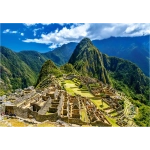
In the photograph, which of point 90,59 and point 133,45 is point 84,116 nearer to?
point 133,45

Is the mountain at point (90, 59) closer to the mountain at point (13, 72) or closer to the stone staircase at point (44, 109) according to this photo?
the mountain at point (13, 72)

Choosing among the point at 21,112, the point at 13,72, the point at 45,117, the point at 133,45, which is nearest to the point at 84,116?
the point at 45,117

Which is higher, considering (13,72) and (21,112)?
(13,72)

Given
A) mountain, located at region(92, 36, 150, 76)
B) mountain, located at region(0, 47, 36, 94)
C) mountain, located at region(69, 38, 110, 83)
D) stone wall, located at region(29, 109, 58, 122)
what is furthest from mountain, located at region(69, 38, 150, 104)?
stone wall, located at region(29, 109, 58, 122)

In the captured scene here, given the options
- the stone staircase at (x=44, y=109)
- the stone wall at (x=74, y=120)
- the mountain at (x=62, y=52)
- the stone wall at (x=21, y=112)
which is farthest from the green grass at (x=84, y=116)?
the mountain at (x=62, y=52)

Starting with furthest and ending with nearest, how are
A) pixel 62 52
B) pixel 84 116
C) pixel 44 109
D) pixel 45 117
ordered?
1. pixel 62 52
2. pixel 84 116
3. pixel 44 109
4. pixel 45 117

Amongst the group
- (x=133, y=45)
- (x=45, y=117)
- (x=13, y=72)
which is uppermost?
(x=133, y=45)

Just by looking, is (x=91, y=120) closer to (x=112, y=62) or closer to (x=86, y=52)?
(x=86, y=52)

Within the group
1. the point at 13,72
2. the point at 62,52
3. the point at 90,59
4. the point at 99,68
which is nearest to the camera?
the point at 62,52

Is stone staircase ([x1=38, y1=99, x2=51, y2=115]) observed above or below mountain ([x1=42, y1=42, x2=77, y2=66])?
below

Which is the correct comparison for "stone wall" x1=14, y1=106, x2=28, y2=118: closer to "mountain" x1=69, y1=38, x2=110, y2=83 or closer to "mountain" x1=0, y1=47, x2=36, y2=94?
"mountain" x1=0, y1=47, x2=36, y2=94

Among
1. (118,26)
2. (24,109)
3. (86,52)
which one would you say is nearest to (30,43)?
(24,109)
